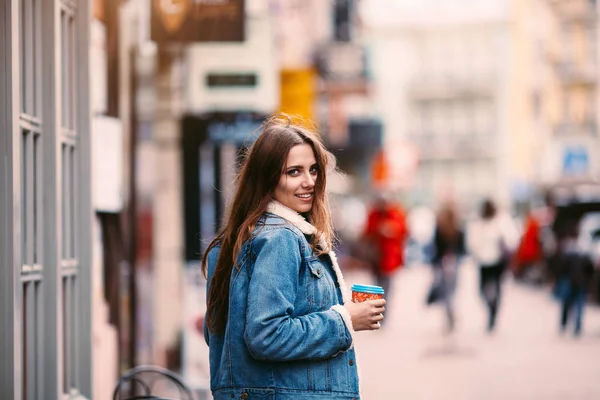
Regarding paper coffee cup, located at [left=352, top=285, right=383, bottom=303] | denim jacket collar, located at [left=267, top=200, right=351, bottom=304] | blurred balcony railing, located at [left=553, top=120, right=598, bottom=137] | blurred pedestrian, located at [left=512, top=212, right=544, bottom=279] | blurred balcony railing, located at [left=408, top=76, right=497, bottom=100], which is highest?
blurred balcony railing, located at [left=408, top=76, right=497, bottom=100]

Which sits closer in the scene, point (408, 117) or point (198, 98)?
point (198, 98)

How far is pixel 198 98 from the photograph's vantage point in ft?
33.5

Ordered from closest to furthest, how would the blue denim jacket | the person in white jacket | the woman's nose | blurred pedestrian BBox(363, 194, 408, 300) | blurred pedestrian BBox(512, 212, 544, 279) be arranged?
the blue denim jacket, the woman's nose, the person in white jacket, blurred pedestrian BBox(363, 194, 408, 300), blurred pedestrian BBox(512, 212, 544, 279)

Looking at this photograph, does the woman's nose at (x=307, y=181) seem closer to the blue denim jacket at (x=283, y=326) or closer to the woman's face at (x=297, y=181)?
the woman's face at (x=297, y=181)

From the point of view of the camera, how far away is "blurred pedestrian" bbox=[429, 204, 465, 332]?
46.4 ft

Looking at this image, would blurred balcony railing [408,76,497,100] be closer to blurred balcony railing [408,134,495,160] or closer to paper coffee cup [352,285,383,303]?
blurred balcony railing [408,134,495,160]

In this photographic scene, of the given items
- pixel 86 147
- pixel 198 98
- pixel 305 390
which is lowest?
pixel 305 390

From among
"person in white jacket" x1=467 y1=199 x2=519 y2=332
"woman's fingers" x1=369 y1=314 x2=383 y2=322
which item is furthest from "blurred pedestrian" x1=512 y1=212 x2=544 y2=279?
"woman's fingers" x1=369 y1=314 x2=383 y2=322

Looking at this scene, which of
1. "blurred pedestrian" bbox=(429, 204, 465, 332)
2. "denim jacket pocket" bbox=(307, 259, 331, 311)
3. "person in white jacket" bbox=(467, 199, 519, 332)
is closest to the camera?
"denim jacket pocket" bbox=(307, 259, 331, 311)

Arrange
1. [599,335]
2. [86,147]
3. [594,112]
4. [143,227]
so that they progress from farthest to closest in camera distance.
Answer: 1. [594,112]
2. [599,335]
3. [143,227]
4. [86,147]

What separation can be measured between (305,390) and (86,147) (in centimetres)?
224

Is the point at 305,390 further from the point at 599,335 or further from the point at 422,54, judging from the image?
the point at 422,54

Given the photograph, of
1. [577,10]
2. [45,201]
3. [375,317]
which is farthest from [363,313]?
[577,10]

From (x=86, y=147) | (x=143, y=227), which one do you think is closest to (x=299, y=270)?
(x=86, y=147)
